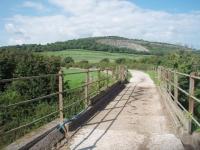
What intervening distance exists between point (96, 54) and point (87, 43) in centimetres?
1004

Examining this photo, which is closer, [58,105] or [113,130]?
[113,130]

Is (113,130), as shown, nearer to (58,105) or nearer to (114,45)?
(58,105)

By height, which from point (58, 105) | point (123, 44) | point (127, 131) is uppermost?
point (123, 44)

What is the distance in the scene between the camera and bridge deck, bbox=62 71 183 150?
775 centimetres

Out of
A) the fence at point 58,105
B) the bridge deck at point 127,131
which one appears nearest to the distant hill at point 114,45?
the fence at point 58,105

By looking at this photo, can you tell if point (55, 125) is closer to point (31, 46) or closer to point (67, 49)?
point (31, 46)

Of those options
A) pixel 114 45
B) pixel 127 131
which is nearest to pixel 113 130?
pixel 127 131

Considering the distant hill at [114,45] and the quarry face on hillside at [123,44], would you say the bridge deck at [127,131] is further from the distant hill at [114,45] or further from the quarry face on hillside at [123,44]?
the quarry face on hillside at [123,44]

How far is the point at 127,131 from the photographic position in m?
9.41

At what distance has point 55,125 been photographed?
848 centimetres

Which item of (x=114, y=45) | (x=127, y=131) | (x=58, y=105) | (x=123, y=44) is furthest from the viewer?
(x=123, y=44)

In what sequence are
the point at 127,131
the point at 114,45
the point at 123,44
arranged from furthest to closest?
the point at 123,44
the point at 114,45
the point at 127,131

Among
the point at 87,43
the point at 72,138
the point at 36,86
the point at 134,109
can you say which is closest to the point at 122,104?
the point at 134,109

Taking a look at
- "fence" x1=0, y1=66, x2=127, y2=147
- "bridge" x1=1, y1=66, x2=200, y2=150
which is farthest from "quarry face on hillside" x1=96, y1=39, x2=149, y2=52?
"bridge" x1=1, y1=66, x2=200, y2=150
